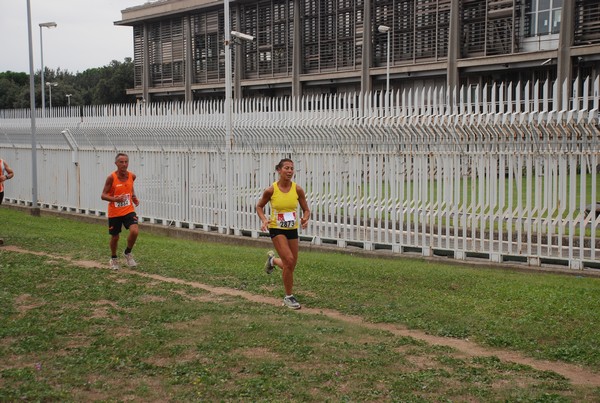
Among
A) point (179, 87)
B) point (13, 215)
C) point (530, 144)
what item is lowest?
point (13, 215)

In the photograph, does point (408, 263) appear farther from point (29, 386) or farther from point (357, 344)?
point (29, 386)

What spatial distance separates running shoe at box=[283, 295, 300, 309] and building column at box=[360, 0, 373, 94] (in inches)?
1301

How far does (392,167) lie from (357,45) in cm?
2988

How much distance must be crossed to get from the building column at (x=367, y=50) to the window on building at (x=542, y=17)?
898 centimetres

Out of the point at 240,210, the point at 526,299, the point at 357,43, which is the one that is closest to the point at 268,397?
the point at 526,299

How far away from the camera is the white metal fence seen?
37.0 feet

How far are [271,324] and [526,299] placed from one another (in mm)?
3232

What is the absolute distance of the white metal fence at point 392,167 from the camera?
37.0 feet

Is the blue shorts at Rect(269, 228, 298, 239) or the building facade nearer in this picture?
the blue shorts at Rect(269, 228, 298, 239)

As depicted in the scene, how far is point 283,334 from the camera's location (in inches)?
282

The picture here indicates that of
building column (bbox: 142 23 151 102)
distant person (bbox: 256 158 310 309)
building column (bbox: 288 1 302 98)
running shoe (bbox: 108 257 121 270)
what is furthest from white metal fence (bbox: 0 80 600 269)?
building column (bbox: 142 23 151 102)

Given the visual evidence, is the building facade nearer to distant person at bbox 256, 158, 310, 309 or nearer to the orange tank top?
the orange tank top

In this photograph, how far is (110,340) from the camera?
7039mm

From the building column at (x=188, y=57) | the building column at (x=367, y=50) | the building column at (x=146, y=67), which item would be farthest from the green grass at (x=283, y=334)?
the building column at (x=146, y=67)
